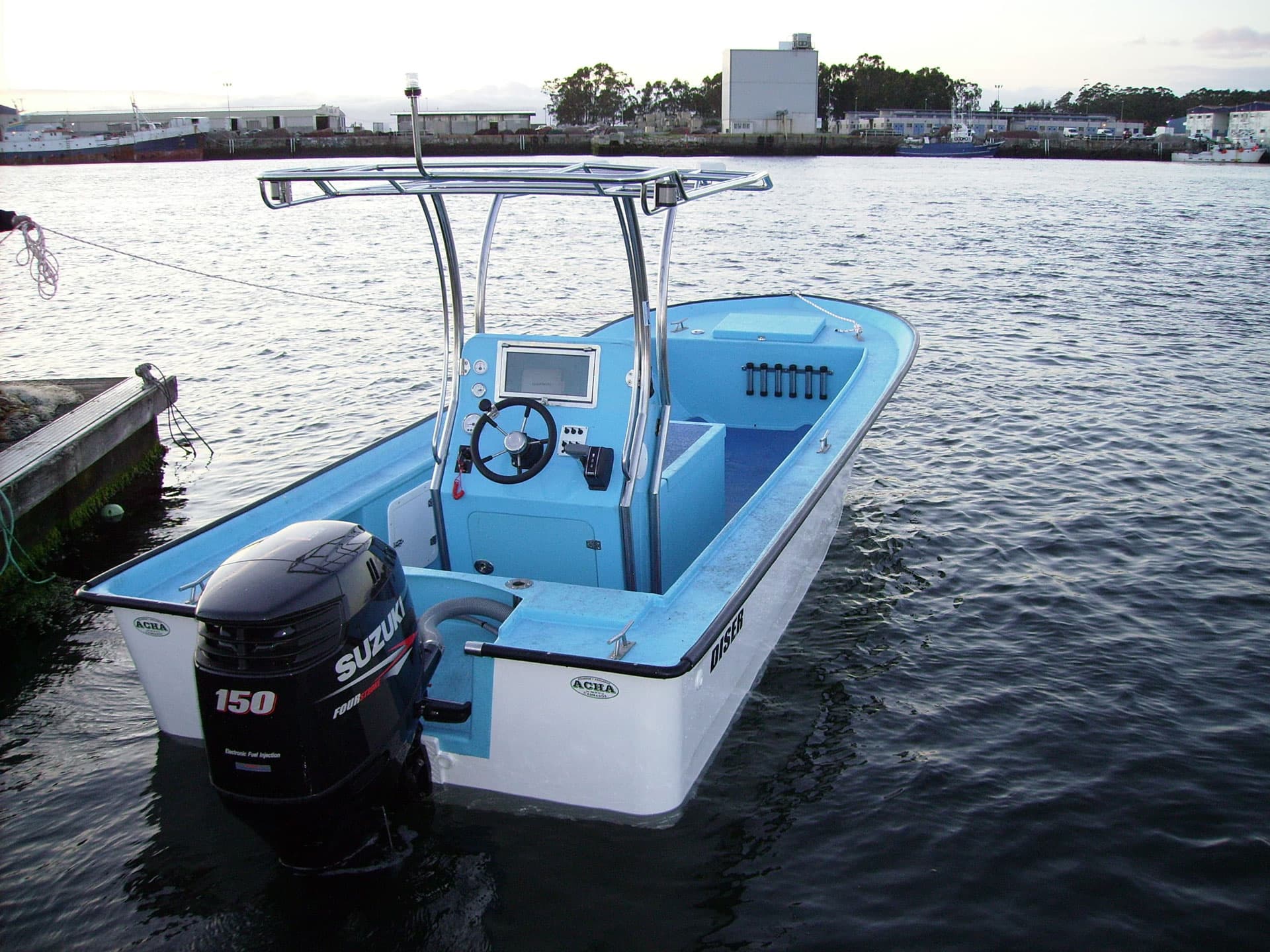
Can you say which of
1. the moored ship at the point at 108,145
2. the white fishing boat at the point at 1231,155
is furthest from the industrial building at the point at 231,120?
the white fishing boat at the point at 1231,155

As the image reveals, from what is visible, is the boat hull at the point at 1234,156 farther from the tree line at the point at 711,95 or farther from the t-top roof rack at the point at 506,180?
the t-top roof rack at the point at 506,180

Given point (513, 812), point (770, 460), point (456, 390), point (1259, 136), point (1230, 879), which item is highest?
point (1259, 136)

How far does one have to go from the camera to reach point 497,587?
14.4ft

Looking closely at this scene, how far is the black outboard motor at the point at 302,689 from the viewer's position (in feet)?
10.5

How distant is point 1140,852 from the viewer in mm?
4477

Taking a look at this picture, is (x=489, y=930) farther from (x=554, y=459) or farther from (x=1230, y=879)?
(x=1230, y=879)

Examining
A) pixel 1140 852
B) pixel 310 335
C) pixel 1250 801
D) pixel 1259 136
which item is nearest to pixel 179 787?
pixel 1140 852

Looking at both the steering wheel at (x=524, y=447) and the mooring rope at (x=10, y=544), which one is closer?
the steering wheel at (x=524, y=447)

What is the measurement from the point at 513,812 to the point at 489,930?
580mm

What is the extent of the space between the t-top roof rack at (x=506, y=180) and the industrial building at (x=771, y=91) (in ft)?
292

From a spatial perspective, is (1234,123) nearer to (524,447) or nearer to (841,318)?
(841,318)

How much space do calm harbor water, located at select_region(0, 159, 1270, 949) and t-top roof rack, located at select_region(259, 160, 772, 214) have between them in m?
2.71

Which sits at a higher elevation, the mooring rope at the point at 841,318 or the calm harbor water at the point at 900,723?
the mooring rope at the point at 841,318

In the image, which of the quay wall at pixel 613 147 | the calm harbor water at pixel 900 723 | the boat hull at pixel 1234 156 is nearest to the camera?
the calm harbor water at pixel 900 723
